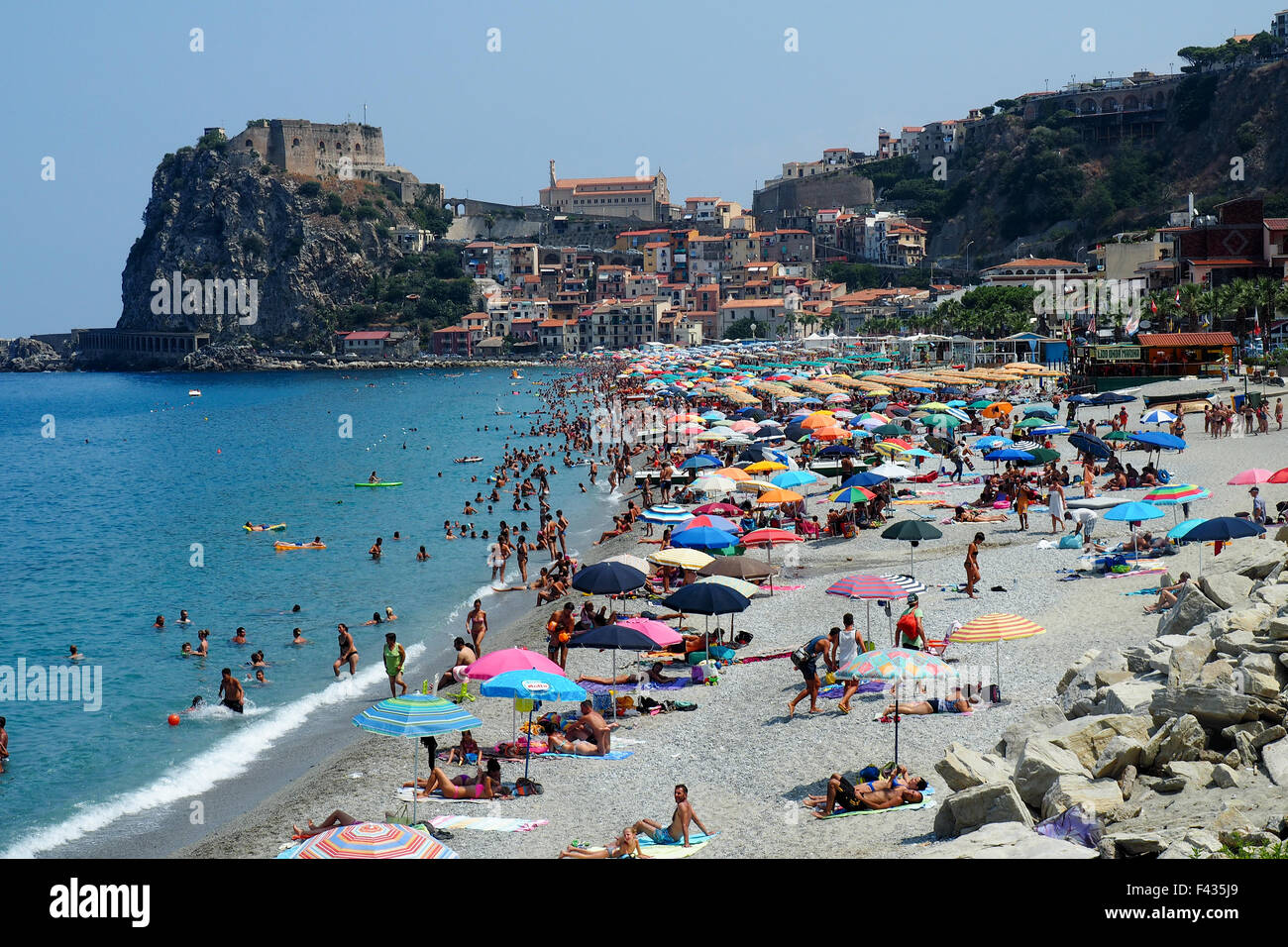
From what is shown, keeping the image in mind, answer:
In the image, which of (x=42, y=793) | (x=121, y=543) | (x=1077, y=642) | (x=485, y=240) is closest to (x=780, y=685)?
(x=1077, y=642)

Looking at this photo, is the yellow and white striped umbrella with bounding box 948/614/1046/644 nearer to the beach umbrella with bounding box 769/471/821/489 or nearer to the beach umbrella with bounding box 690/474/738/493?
the beach umbrella with bounding box 769/471/821/489

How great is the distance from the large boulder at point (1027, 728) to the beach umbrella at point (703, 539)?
841cm

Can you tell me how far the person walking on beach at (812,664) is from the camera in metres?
12.8

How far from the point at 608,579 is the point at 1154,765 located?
8.46 metres

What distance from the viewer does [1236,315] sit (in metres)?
51.7

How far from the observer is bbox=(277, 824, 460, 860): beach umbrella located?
8.19 meters

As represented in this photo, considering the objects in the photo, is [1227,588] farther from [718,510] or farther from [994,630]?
[718,510]

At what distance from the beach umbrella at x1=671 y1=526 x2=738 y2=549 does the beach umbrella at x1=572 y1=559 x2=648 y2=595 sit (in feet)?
8.42

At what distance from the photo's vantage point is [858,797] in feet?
32.0

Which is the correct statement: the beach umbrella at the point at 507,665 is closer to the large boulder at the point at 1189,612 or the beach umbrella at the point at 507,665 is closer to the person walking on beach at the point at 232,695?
the person walking on beach at the point at 232,695

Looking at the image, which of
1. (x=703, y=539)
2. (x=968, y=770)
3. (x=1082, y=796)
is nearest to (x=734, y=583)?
(x=703, y=539)

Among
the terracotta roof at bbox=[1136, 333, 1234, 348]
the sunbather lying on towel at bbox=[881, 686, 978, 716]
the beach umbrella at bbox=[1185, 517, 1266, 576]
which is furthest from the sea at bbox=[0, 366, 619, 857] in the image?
the terracotta roof at bbox=[1136, 333, 1234, 348]
